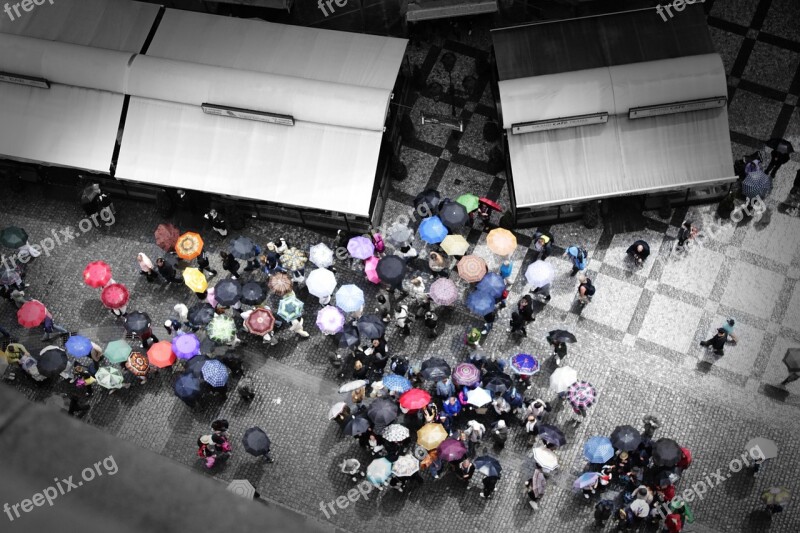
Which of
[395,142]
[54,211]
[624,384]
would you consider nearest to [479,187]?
[395,142]

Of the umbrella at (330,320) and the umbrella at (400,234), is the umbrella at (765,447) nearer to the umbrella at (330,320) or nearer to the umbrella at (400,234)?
the umbrella at (400,234)

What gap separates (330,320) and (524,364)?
607 centimetres

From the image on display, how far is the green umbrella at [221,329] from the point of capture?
26.6m

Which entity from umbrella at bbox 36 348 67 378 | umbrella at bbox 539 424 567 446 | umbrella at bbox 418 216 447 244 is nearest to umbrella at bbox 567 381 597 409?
umbrella at bbox 539 424 567 446

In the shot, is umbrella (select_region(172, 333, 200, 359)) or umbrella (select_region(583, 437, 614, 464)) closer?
umbrella (select_region(583, 437, 614, 464))

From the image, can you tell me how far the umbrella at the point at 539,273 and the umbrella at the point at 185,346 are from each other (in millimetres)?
10624

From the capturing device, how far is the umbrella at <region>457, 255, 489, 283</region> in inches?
1064

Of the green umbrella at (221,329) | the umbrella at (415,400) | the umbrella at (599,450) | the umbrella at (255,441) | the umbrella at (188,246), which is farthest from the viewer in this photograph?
the umbrella at (188,246)

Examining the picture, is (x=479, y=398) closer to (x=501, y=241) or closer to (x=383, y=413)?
(x=383, y=413)

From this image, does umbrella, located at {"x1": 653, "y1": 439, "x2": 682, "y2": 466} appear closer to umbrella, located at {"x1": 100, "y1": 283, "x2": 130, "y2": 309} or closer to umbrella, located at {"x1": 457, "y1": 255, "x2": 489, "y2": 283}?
umbrella, located at {"x1": 457, "y1": 255, "x2": 489, "y2": 283}

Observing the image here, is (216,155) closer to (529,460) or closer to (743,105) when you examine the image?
(529,460)

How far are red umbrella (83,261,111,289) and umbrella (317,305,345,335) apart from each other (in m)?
6.96

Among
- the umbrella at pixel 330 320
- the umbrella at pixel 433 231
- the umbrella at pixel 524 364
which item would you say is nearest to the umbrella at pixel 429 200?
the umbrella at pixel 433 231

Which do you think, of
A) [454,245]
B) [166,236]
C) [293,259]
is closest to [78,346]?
[166,236]
